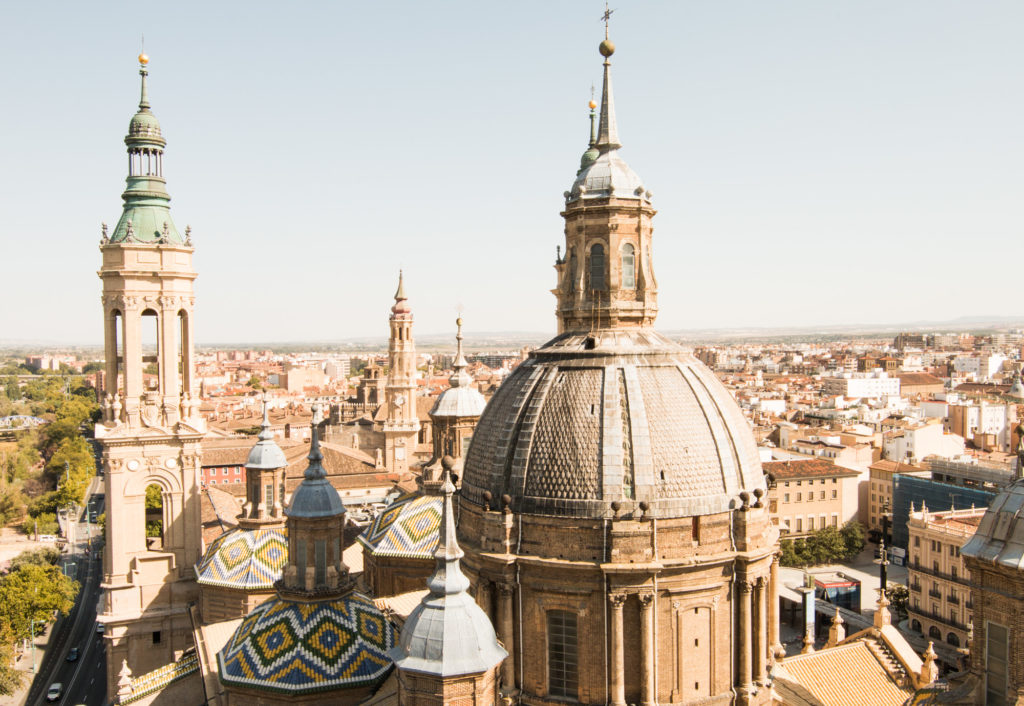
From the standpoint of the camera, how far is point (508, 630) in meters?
17.9

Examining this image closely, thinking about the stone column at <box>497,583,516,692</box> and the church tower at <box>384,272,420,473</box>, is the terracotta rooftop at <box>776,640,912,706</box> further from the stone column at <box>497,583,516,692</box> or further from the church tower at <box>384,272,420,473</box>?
the church tower at <box>384,272,420,473</box>

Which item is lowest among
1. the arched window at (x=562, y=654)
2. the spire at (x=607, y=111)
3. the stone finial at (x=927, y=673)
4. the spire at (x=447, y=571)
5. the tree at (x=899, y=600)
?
the tree at (x=899, y=600)

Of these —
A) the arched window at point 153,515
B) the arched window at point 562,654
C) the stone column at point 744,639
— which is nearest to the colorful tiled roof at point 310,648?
the arched window at point 562,654

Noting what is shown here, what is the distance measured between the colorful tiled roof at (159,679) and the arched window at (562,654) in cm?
1327

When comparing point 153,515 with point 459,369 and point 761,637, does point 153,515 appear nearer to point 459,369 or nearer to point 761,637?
point 459,369

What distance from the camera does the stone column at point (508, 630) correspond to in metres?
17.9

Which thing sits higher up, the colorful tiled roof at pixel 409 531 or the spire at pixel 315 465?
the spire at pixel 315 465

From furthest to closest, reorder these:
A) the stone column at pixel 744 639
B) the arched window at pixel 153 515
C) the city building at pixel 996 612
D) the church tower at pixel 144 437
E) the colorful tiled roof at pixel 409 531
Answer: the arched window at pixel 153 515, the church tower at pixel 144 437, the colorful tiled roof at pixel 409 531, the stone column at pixel 744 639, the city building at pixel 996 612

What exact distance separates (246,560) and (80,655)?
2059 centimetres

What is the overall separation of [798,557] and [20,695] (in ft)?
155

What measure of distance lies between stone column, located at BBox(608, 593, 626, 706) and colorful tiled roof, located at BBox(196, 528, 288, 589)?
46.9 feet

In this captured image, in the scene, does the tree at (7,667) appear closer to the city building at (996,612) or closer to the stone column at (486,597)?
the stone column at (486,597)

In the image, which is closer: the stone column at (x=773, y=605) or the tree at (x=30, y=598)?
the stone column at (x=773, y=605)

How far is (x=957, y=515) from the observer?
50219 mm
